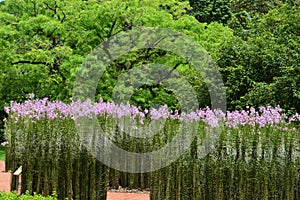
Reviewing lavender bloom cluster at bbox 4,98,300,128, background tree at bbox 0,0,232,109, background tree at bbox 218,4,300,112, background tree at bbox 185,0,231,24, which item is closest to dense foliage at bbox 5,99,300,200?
lavender bloom cluster at bbox 4,98,300,128

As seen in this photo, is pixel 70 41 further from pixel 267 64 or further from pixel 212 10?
pixel 212 10

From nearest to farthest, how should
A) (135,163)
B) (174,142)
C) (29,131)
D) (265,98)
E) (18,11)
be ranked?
1. (174,142)
2. (29,131)
3. (135,163)
4. (265,98)
5. (18,11)

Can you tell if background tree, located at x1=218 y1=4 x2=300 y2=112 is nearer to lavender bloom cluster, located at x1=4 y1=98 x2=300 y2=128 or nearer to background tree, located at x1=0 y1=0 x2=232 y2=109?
background tree, located at x1=0 y1=0 x2=232 y2=109

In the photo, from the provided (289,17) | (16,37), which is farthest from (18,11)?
(289,17)

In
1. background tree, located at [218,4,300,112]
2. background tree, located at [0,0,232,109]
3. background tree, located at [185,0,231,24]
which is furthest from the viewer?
background tree, located at [185,0,231,24]

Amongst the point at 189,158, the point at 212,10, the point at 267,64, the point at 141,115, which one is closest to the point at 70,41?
the point at 267,64

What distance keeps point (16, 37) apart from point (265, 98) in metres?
9.00

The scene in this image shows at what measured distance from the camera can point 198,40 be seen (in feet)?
59.1

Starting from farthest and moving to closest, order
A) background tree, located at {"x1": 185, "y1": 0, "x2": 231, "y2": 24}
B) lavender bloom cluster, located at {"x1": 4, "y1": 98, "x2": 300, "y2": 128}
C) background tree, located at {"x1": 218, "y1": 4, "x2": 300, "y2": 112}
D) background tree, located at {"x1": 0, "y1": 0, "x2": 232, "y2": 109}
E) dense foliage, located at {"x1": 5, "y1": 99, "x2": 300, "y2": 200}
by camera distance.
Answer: background tree, located at {"x1": 185, "y1": 0, "x2": 231, "y2": 24} < background tree, located at {"x1": 0, "y1": 0, "x2": 232, "y2": 109} < background tree, located at {"x1": 218, "y1": 4, "x2": 300, "y2": 112} < lavender bloom cluster, located at {"x1": 4, "y1": 98, "x2": 300, "y2": 128} < dense foliage, located at {"x1": 5, "y1": 99, "x2": 300, "y2": 200}

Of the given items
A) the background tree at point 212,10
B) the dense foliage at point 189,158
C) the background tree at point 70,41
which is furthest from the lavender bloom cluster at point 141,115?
the background tree at point 212,10

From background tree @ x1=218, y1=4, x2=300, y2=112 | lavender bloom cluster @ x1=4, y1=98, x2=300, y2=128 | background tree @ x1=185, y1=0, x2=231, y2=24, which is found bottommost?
lavender bloom cluster @ x1=4, y1=98, x2=300, y2=128

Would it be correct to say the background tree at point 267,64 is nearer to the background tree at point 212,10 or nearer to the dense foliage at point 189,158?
the dense foliage at point 189,158

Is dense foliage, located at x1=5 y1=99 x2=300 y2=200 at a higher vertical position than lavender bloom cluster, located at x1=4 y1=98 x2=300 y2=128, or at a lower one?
lower

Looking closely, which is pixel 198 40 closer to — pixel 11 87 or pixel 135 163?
pixel 11 87
